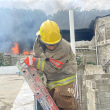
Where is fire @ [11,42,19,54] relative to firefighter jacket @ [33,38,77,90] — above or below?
above

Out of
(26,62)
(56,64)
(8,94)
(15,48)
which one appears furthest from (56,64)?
(15,48)

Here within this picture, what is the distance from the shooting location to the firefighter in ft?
6.24

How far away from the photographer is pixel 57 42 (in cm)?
191

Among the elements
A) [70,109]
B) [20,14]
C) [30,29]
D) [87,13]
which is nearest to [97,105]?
[70,109]

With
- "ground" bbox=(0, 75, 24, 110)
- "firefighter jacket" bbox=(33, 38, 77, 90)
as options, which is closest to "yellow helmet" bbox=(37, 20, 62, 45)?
"firefighter jacket" bbox=(33, 38, 77, 90)

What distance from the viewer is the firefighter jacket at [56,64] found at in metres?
1.91

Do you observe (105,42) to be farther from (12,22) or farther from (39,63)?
(12,22)

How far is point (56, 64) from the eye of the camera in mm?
1880

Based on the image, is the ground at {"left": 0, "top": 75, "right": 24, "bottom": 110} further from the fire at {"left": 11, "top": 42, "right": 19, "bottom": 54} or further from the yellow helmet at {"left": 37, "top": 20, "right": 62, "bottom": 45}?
the fire at {"left": 11, "top": 42, "right": 19, "bottom": 54}

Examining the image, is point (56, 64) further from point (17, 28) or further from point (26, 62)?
point (17, 28)

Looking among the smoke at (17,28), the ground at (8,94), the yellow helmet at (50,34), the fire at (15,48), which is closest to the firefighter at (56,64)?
the yellow helmet at (50,34)

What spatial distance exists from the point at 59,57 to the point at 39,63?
13.2 inches

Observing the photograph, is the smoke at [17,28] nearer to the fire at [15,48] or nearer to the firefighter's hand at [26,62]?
the fire at [15,48]

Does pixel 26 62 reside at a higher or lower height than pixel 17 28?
lower
